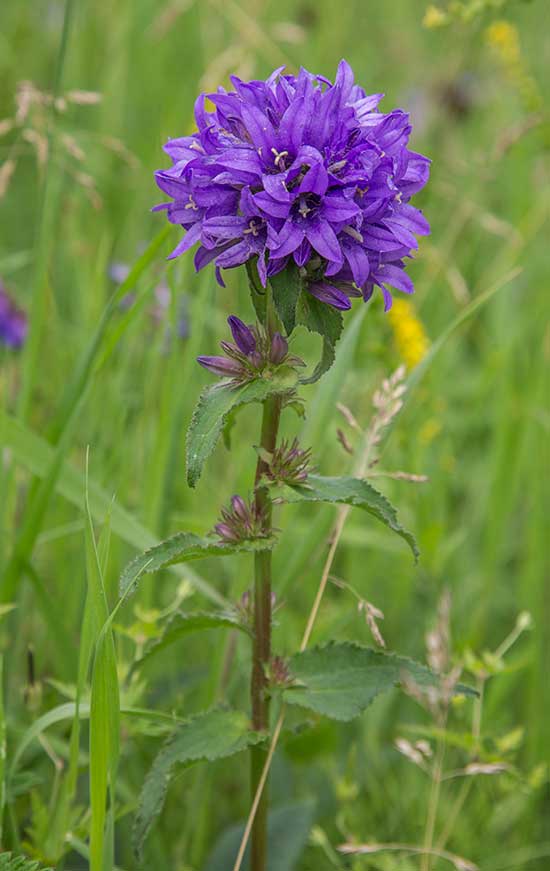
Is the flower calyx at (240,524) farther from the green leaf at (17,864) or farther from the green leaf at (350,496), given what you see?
the green leaf at (17,864)

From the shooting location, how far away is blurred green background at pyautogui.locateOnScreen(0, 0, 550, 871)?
1.78m

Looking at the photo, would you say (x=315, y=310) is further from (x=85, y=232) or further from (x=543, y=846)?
(x=85, y=232)

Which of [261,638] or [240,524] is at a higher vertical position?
[240,524]

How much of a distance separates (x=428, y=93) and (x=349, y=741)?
118 inches

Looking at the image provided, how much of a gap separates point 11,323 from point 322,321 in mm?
1586

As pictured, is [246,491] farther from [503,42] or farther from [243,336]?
[503,42]

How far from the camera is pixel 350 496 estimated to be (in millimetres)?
1319

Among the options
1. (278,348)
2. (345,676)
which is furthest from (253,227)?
(345,676)

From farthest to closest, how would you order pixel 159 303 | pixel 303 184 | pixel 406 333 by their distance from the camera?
pixel 159 303, pixel 406 333, pixel 303 184

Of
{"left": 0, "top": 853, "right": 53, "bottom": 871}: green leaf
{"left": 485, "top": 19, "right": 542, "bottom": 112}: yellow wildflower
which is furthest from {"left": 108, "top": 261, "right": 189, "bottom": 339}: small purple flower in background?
{"left": 0, "top": 853, "right": 53, "bottom": 871}: green leaf

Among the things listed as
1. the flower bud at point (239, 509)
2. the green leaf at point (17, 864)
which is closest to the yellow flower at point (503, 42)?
the flower bud at point (239, 509)

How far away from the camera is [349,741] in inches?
89.6

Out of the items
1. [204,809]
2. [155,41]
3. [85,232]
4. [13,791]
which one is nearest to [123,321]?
[13,791]

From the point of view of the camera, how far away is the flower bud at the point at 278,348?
1.33 metres
